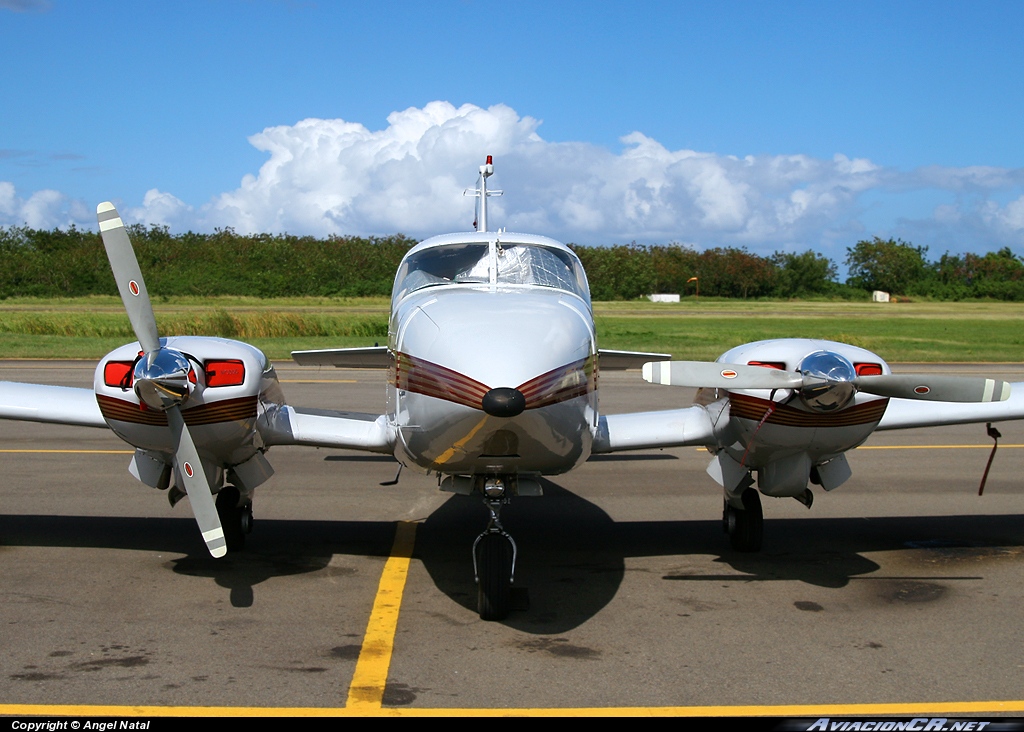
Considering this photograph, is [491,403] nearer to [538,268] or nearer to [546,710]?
[546,710]

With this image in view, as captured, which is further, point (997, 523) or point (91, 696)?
point (997, 523)

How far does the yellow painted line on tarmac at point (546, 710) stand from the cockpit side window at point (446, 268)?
3.41m

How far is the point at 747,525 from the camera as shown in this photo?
26.7ft

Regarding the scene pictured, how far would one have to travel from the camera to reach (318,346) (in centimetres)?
3048

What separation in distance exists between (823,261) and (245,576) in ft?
346

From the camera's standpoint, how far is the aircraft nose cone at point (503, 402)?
535 cm

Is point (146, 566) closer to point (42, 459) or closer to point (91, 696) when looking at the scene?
point (91, 696)

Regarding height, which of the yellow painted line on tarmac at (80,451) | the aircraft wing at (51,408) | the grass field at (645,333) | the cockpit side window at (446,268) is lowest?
the grass field at (645,333)

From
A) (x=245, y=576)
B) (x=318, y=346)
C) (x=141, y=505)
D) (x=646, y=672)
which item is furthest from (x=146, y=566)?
(x=318, y=346)

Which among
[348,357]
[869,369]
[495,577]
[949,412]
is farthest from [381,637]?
[949,412]

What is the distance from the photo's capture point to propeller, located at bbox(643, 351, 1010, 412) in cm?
680

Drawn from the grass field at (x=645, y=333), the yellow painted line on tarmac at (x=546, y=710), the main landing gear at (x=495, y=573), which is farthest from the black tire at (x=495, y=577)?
the grass field at (x=645, y=333)

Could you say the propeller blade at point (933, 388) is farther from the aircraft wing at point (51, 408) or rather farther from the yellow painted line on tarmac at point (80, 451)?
the yellow painted line on tarmac at point (80, 451)

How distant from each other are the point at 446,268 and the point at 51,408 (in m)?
3.34
